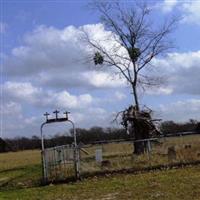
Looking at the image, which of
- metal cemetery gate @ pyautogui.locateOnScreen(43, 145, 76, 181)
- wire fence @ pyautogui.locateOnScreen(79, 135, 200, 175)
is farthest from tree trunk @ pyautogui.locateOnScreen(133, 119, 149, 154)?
metal cemetery gate @ pyautogui.locateOnScreen(43, 145, 76, 181)

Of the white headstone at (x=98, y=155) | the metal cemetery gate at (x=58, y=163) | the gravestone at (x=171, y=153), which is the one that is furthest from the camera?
the white headstone at (x=98, y=155)

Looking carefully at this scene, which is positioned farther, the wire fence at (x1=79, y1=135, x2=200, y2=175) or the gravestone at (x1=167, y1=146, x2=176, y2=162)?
the gravestone at (x1=167, y1=146, x2=176, y2=162)

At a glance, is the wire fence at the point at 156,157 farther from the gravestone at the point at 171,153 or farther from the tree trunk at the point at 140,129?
the tree trunk at the point at 140,129

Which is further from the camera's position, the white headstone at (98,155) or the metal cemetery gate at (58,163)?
the white headstone at (98,155)

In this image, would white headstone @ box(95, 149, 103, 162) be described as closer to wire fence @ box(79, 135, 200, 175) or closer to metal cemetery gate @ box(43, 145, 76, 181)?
wire fence @ box(79, 135, 200, 175)

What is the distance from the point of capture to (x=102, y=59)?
1346 inches

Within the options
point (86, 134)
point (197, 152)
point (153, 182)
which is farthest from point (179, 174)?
point (86, 134)

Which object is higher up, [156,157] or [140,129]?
[140,129]

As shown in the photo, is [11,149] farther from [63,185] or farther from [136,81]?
[63,185]

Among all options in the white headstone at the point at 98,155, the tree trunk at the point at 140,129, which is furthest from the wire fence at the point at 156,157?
the tree trunk at the point at 140,129

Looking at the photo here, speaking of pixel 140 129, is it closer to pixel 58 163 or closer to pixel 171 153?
pixel 171 153

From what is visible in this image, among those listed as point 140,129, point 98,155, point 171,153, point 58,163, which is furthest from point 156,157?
point 140,129

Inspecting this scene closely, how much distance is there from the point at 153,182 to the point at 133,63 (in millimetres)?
15788

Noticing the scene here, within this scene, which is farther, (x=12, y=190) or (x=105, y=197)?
(x=12, y=190)
